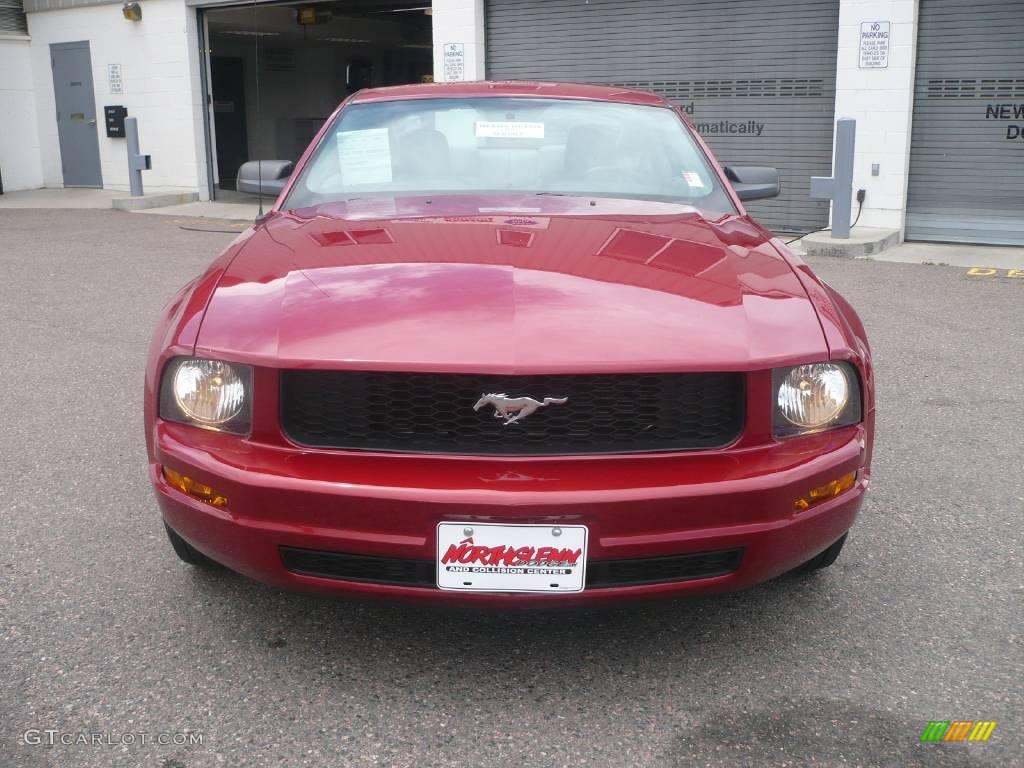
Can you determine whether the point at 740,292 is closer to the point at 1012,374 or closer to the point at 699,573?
the point at 699,573

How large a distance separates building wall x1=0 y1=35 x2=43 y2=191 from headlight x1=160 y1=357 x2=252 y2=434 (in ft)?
59.9

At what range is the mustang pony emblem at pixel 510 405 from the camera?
220 cm

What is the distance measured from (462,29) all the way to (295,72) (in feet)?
34.0

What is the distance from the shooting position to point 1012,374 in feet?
18.2

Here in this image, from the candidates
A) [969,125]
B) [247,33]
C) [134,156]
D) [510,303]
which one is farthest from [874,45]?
[247,33]

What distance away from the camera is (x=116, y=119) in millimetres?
17609

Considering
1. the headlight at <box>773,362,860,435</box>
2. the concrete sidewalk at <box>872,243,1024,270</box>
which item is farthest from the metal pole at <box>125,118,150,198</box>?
the headlight at <box>773,362,860,435</box>

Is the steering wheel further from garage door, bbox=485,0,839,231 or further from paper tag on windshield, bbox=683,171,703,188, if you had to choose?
garage door, bbox=485,0,839,231

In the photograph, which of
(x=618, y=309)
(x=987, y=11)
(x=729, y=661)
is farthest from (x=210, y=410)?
(x=987, y=11)

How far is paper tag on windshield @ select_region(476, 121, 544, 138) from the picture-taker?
372cm

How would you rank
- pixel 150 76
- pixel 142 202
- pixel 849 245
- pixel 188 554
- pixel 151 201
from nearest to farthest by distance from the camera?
pixel 188 554 < pixel 849 245 < pixel 142 202 < pixel 151 201 < pixel 150 76

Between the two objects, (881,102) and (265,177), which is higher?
(881,102)

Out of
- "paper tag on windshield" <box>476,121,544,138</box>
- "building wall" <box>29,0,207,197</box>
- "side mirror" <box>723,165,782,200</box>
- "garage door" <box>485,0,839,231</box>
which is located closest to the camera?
"paper tag on windshield" <box>476,121,544,138</box>

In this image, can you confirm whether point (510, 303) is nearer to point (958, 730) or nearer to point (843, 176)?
point (958, 730)
